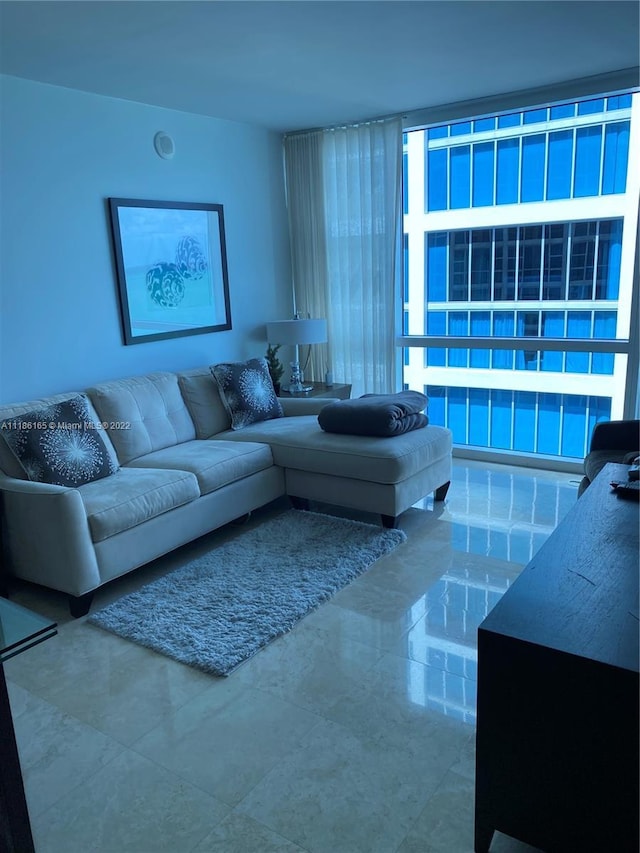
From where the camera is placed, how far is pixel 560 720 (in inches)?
53.7

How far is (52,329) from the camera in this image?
3.57 metres

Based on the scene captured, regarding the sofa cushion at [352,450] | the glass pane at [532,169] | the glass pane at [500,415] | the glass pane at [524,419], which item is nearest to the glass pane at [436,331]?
the glass pane at [500,415]

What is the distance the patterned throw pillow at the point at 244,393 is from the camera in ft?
13.4

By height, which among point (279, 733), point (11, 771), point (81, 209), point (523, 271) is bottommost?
point (279, 733)

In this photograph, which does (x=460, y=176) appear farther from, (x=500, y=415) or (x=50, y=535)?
(x=50, y=535)

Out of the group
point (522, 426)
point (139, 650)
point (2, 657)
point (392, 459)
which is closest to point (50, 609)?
point (139, 650)

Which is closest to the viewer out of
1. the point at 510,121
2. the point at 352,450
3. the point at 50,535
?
the point at 50,535

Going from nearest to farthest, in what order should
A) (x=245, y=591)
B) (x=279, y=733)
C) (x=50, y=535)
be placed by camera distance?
1. (x=279, y=733)
2. (x=50, y=535)
3. (x=245, y=591)

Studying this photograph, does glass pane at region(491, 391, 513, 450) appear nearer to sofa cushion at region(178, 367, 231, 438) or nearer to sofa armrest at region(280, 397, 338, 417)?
sofa armrest at region(280, 397, 338, 417)

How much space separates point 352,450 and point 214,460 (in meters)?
0.75

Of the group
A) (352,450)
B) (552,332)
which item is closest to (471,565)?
(352,450)

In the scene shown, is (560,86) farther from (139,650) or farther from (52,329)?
(139,650)

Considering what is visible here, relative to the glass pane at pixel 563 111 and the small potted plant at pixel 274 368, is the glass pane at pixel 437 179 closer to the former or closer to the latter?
the glass pane at pixel 563 111

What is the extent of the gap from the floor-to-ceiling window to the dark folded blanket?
1.25 metres
